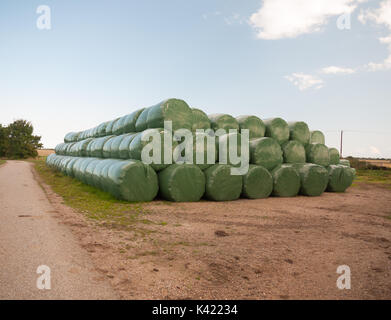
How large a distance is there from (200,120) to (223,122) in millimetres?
757

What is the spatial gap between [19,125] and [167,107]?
50.9 meters

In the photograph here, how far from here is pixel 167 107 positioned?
8.09m

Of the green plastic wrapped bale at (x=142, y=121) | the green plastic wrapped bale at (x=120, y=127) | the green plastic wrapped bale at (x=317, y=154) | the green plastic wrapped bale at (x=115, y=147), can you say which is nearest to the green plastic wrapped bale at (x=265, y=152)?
the green plastic wrapped bale at (x=317, y=154)

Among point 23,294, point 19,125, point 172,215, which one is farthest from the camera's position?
point 19,125

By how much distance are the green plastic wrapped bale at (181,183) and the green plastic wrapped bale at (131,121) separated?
3.18 metres

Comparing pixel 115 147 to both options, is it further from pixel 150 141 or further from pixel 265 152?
pixel 265 152

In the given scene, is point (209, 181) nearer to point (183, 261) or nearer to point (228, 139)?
point (228, 139)

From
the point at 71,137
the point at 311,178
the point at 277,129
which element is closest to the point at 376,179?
the point at 311,178

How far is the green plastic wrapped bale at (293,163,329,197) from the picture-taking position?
31.6 ft

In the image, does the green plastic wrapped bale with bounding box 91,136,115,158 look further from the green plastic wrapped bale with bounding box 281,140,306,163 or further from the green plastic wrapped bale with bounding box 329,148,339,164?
the green plastic wrapped bale with bounding box 329,148,339,164

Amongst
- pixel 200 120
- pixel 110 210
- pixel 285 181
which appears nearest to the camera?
pixel 110 210

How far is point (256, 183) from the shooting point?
28.0 ft

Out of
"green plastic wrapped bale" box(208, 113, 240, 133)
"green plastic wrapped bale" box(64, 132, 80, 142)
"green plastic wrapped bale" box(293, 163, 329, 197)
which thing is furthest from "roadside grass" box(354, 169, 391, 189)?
"green plastic wrapped bale" box(64, 132, 80, 142)
